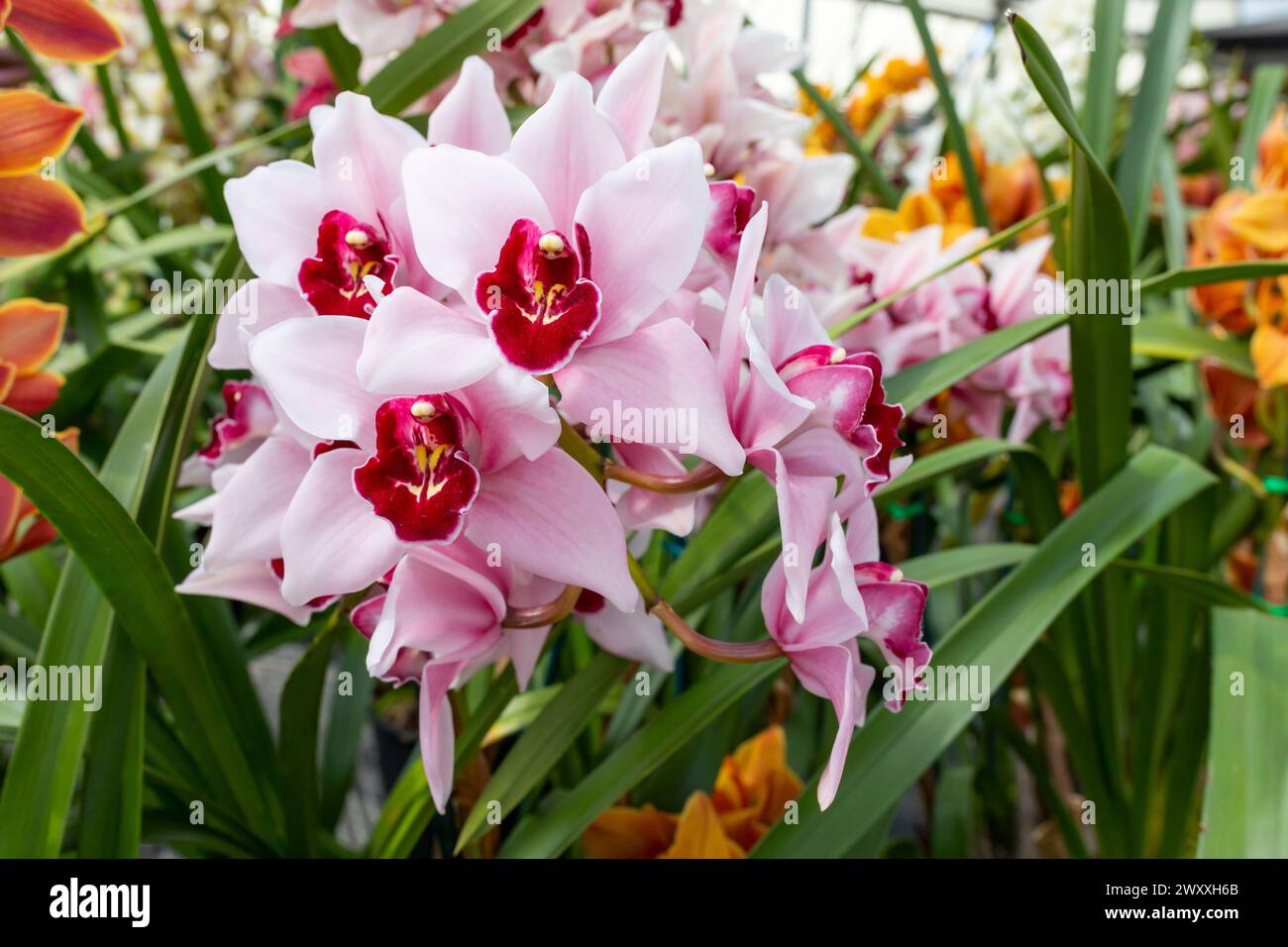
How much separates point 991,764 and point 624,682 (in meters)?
0.47

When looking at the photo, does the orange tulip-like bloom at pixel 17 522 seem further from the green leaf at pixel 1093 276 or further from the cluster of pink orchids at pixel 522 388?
the green leaf at pixel 1093 276

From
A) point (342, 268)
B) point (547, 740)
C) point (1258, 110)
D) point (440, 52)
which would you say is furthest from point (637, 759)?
point (1258, 110)

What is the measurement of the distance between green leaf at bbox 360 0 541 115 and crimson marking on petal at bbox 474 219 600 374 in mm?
267

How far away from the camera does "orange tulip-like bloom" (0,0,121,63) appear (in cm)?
47

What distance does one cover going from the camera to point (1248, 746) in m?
0.45

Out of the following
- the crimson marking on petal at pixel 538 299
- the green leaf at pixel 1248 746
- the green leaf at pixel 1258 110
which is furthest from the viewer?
the green leaf at pixel 1258 110

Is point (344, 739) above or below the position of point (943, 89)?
below

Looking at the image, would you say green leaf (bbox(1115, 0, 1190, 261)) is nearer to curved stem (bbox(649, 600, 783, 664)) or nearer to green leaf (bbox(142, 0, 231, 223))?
curved stem (bbox(649, 600, 783, 664))

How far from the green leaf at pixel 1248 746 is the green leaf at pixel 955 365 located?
19 cm

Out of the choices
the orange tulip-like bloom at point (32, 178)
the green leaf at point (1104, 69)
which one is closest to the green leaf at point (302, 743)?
the orange tulip-like bloom at point (32, 178)

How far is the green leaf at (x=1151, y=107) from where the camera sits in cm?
69

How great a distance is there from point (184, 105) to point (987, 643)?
742mm

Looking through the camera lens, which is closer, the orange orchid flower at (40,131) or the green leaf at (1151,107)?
the orange orchid flower at (40,131)

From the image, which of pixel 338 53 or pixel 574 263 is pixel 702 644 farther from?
pixel 338 53
